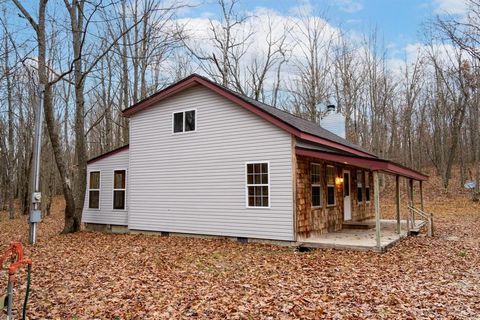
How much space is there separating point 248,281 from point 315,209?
16.5 feet

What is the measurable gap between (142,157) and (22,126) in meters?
15.4

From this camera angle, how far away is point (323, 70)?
26828 mm

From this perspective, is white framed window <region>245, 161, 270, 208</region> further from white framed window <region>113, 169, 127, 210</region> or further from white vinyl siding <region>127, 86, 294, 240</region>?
white framed window <region>113, 169, 127, 210</region>

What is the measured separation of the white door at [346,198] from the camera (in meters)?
13.4

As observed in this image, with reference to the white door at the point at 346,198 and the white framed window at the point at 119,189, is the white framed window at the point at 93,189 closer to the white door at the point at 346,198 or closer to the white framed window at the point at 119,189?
the white framed window at the point at 119,189

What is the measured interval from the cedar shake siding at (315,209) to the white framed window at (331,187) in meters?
0.14

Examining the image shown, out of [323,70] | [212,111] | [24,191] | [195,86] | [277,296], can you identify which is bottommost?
[277,296]

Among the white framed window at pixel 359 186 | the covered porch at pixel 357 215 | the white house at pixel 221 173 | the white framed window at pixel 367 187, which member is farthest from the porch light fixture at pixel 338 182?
the white framed window at pixel 367 187

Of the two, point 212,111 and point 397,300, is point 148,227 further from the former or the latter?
point 397,300

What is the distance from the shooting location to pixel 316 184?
11.2m

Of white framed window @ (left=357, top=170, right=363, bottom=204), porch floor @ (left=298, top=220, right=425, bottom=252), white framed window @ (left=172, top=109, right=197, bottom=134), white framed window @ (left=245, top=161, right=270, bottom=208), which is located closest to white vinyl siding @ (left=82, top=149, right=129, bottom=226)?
white framed window @ (left=172, top=109, right=197, bottom=134)

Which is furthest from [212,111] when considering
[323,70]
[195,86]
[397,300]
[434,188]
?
[434,188]

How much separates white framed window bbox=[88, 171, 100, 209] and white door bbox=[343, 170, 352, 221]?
10.0 m

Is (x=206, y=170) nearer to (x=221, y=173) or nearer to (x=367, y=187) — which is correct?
(x=221, y=173)
